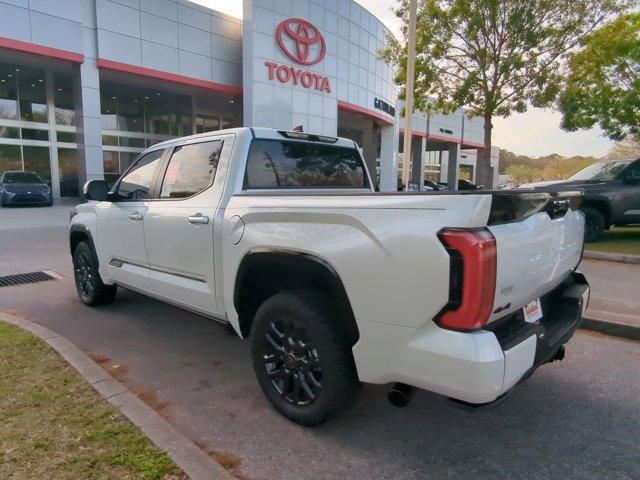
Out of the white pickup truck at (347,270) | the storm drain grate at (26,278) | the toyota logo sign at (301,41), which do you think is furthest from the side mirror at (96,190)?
the toyota logo sign at (301,41)

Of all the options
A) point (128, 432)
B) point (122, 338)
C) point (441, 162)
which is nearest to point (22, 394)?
point (128, 432)

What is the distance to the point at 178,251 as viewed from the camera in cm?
368

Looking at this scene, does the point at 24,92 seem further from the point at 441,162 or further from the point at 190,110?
the point at 441,162

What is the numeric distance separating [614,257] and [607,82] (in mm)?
7844

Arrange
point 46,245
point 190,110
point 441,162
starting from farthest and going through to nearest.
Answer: point 441,162 → point 190,110 → point 46,245

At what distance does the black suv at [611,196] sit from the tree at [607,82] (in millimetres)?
4083

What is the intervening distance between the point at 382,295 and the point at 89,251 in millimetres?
4210

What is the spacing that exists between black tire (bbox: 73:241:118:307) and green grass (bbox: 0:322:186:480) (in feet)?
5.92

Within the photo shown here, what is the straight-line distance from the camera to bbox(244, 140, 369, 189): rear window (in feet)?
11.8

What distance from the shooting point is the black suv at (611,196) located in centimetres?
916

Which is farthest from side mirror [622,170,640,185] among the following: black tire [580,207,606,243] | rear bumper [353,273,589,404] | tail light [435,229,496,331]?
tail light [435,229,496,331]

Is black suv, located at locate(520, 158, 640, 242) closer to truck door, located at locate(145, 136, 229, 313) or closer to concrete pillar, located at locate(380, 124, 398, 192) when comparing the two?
truck door, located at locate(145, 136, 229, 313)

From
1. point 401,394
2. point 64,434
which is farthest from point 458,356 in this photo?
point 64,434

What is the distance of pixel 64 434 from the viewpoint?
8.75ft
